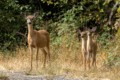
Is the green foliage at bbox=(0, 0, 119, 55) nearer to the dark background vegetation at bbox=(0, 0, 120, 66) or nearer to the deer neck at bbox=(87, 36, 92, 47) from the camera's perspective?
the dark background vegetation at bbox=(0, 0, 120, 66)

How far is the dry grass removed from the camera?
45.6 ft

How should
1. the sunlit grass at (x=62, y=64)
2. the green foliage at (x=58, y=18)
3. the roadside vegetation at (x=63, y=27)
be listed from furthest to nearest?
the green foliage at (x=58, y=18)
the roadside vegetation at (x=63, y=27)
the sunlit grass at (x=62, y=64)

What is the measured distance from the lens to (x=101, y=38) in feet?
68.7

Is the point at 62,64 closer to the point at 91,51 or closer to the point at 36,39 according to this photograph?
the point at 91,51

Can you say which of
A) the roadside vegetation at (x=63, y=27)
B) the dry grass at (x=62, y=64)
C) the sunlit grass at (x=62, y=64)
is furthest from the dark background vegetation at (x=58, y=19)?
the dry grass at (x=62, y=64)

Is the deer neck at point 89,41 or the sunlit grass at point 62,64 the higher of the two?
the deer neck at point 89,41

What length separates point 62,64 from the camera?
53.9ft

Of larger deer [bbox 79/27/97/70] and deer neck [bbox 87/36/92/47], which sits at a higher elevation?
deer neck [bbox 87/36/92/47]

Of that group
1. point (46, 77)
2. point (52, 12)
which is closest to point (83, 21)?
point (52, 12)

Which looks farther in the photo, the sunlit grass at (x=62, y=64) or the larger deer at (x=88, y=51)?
the larger deer at (x=88, y=51)

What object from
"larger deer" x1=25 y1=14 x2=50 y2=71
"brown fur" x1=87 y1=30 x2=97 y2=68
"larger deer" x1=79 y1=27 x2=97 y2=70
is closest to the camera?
"larger deer" x1=25 y1=14 x2=50 y2=71

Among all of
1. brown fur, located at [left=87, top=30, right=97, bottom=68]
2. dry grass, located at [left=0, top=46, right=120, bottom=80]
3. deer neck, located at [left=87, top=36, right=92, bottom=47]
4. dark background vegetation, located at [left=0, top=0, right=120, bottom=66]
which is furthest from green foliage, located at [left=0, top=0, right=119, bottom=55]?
brown fur, located at [left=87, top=30, right=97, bottom=68]

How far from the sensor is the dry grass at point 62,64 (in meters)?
13.9

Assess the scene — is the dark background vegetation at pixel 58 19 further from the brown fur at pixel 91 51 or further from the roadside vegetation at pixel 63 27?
the brown fur at pixel 91 51
